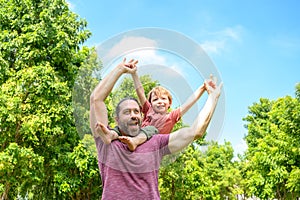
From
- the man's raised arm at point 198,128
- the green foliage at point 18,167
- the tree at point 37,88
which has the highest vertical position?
the tree at point 37,88

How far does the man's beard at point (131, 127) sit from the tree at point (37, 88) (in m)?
13.2

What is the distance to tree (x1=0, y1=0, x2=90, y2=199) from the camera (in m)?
15.6

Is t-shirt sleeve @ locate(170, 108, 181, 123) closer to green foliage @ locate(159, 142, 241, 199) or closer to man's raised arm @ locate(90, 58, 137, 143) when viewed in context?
man's raised arm @ locate(90, 58, 137, 143)

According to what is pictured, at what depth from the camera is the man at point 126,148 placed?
7.69 feet

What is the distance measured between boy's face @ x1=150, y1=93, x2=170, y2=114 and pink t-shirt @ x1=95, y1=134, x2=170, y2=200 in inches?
7.8

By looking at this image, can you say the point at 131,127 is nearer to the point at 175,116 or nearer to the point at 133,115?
the point at 133,115

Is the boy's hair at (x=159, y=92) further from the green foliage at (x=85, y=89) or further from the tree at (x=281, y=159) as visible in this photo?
the tree at (x=281, y=159)

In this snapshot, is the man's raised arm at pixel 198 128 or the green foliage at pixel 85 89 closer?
the man's raised arm at pixel 198 128

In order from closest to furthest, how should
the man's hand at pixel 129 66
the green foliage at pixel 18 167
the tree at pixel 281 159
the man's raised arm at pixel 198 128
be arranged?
the man's raised arm at pixel 198 128, the man's hand at pixel 129 66, the green foliage at pixel 18 167, the tree at pixel 281 159

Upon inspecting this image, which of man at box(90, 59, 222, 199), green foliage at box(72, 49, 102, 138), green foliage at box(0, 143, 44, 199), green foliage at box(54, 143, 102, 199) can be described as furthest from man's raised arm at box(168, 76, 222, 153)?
green foliage at box(54, 143, 102, 199)

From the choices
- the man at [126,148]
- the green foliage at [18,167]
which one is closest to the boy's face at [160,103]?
the man at [126,148]

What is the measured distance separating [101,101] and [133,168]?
417mm

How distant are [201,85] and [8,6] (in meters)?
16.8

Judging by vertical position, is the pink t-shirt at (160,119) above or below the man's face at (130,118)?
above
